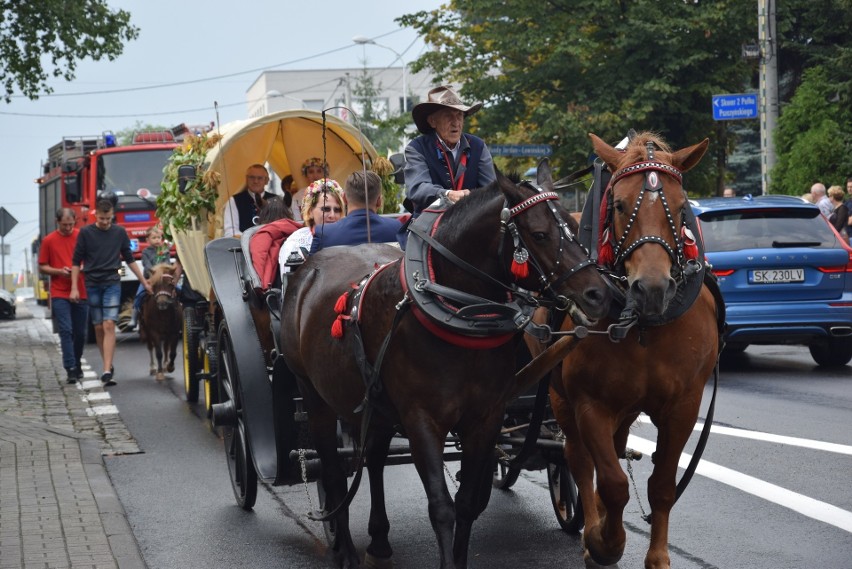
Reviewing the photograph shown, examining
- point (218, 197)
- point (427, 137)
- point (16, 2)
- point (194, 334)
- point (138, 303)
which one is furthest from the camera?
point (16, 2)

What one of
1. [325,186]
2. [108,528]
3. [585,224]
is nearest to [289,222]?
[325,186]

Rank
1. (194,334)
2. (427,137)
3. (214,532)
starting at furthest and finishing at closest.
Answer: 1. (194,334)
2. (214,532)
3. (427,137)

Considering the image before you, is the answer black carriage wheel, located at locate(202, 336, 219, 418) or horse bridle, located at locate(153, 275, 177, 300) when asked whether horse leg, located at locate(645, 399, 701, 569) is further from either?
horse bridle, located at locate(153, 275, 177, 300)

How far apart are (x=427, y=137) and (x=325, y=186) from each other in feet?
2.96

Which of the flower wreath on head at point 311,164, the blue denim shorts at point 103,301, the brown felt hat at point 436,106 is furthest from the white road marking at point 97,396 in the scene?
the brown felt hat at point 436,106

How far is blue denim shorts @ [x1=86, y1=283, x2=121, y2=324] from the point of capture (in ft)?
47.8

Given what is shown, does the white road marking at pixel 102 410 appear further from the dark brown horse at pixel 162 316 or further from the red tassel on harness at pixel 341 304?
the red tassel on harness at pixel 341 304

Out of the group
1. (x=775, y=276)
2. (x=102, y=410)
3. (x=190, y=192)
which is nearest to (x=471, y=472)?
(x=190, y=192)

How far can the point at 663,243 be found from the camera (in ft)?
16.4

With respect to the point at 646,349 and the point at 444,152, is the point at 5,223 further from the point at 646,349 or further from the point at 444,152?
the point at 646,349

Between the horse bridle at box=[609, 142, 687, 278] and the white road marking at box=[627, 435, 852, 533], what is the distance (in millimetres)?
2261

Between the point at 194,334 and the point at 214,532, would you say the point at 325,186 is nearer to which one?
the point at 214,532

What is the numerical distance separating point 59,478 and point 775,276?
8052 millimetres

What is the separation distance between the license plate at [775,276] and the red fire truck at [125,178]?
11579 millimetres
